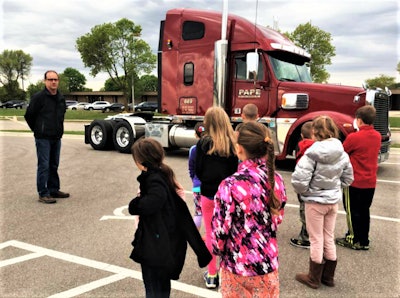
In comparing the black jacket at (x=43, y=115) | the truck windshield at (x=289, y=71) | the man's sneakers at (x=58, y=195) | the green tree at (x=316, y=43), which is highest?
the green tree at (x=316, y=43)

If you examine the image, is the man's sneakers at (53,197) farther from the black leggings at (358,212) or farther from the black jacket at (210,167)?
the black leggings at (358,212)

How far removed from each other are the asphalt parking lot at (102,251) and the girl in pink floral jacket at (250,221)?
1.13m

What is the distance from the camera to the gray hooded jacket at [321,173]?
3281mm

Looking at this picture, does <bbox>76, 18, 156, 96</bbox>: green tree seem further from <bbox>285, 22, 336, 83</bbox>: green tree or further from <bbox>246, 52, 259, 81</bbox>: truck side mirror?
<bbox>246, 52, 259, 81</bbox>: truck side mirror

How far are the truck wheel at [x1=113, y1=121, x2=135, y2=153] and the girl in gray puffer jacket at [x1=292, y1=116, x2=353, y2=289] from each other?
9.00 metres

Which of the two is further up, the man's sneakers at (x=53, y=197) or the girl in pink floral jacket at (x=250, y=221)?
the girl in pink floral jacket at (x=250, y=221)

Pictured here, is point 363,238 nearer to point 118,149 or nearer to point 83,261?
point 83,261

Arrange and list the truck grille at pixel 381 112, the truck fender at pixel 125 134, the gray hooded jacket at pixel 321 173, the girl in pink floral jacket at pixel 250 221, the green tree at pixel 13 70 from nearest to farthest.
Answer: the girl in pink floral jacket at pixel 250 221 < the gray hooded jacket at pixel 321 173 < the truck grille at pixel 381 112 < the truck fender at pixel 125 134 < the green tree at pixel 13 70

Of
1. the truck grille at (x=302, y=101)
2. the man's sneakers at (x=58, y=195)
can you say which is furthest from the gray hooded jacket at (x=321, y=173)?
the truck grille at (x=302, y=101)

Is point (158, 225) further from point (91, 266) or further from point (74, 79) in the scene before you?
point (74, 79)

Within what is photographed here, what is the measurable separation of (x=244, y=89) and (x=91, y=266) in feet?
21.0

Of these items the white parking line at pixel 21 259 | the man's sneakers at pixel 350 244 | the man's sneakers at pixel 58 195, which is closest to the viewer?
the white parking line at pixel 21 259

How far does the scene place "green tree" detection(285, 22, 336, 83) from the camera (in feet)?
112

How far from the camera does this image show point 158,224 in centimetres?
240
